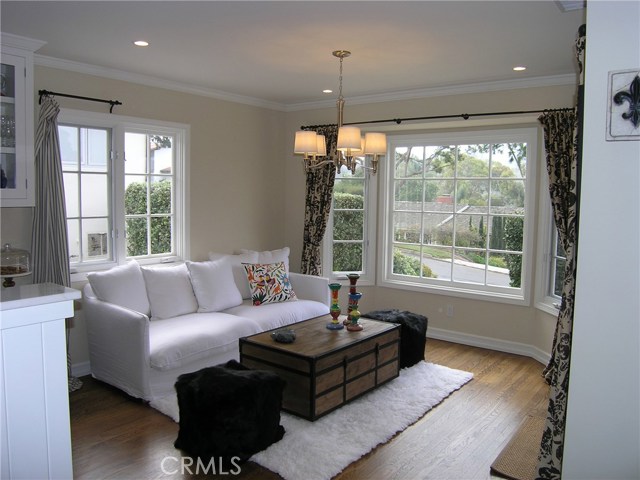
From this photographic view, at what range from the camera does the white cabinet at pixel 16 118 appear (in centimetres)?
353

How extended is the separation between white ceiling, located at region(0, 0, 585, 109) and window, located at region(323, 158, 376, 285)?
1406 mm

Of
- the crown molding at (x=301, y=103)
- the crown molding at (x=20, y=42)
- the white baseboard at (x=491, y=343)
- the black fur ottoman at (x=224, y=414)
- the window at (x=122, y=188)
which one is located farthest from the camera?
the white baseboard at (x=491, y=343)

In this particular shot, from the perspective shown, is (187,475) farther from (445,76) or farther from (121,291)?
(445,76)

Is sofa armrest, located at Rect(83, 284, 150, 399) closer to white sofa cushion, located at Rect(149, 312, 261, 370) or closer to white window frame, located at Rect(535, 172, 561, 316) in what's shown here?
white sofa cushion, located at Rect(149, 312, 261, 370)

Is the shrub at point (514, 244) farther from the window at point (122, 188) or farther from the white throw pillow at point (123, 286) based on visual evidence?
the white throw pillow at point (123, 286)

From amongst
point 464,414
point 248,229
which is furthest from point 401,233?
point 464,414

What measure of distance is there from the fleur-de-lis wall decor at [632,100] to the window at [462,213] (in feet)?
10.9

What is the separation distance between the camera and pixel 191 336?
4043mm

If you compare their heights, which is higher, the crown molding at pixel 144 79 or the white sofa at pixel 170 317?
the crown molding at pixel 144 79

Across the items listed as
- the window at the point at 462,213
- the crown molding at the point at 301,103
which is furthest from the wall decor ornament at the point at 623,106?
the window at the point at 462,213

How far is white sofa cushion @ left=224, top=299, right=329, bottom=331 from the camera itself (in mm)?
4676

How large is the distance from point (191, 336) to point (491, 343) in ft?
→ 10.2

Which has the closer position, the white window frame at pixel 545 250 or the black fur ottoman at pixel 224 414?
the black fur ottoman at pixel 224 414

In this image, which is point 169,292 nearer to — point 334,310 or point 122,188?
point 122,188
